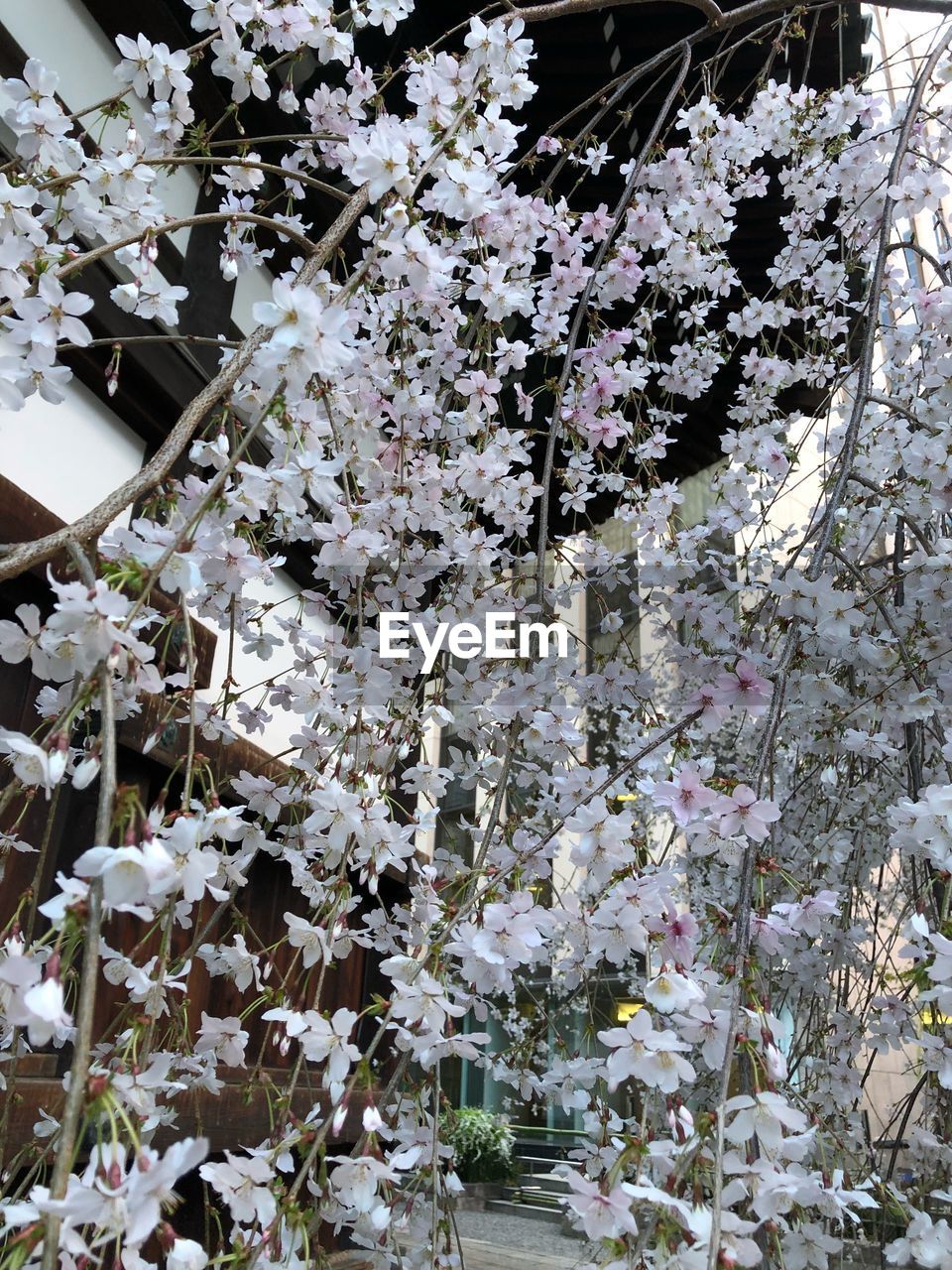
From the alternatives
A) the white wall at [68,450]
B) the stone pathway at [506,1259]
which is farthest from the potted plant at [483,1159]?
the white wall at [68,450]

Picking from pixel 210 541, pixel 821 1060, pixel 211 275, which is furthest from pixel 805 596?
pixel 211 275

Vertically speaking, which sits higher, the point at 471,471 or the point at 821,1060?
the point at 471,471

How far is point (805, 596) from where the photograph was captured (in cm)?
132

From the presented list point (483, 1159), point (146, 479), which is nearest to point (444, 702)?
point (146, 479)

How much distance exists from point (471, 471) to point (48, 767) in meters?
1.04

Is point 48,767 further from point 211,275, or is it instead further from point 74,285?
point 211,275

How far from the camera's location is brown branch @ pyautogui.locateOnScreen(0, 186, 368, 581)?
2.35 feet

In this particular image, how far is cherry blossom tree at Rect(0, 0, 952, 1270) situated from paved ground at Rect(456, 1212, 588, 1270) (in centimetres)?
232

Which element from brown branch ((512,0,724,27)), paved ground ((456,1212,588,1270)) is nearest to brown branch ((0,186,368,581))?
brown branch ((512,0,724,27))

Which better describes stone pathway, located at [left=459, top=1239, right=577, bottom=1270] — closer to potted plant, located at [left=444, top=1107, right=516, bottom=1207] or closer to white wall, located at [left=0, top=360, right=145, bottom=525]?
potted plant, located at [left=444, top=1107, right=516, bottom=1207]

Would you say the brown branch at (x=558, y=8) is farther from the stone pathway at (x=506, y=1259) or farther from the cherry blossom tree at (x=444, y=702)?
the stone pathway at (x=506, y=1259)

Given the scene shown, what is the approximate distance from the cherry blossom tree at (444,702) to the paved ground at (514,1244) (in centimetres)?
232

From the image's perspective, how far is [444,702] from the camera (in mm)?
1913

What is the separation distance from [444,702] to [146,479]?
1189 millimetres
